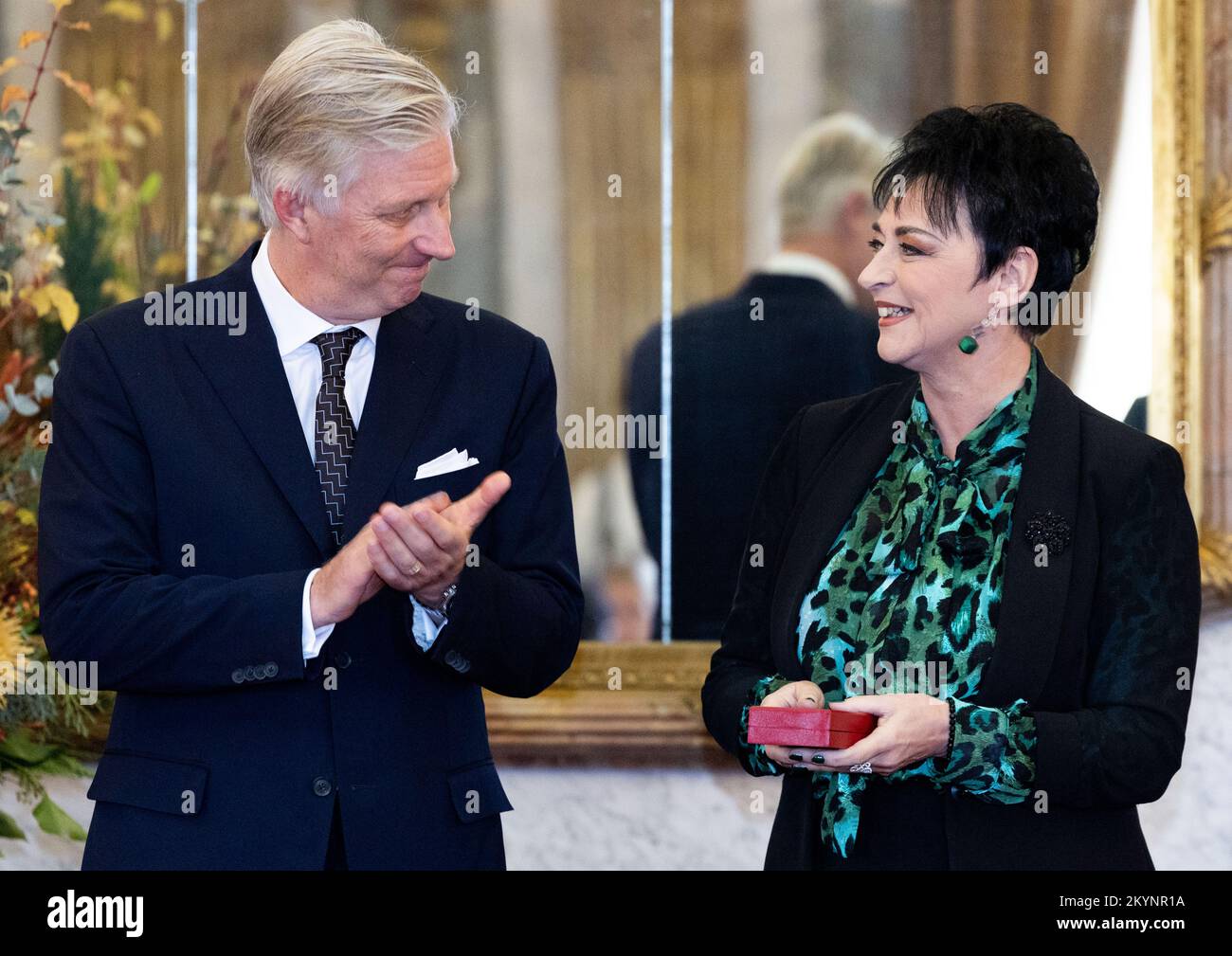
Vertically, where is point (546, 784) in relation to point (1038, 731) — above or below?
below

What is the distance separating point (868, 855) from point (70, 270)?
106 inches

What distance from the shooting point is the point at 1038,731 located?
2.13 meters

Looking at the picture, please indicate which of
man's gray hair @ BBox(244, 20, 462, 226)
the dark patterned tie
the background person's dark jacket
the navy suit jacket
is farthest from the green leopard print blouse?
the background person's dark jacket

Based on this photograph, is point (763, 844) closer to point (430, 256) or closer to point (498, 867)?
point (498, 867)

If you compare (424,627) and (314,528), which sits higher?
(314,528)

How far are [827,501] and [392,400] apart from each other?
661mm

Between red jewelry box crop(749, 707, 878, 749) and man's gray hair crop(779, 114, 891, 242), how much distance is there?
2191 mm

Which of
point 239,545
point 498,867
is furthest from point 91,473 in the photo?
point 498,867

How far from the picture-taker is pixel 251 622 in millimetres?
2027

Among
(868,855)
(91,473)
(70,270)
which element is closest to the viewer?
(91,473)

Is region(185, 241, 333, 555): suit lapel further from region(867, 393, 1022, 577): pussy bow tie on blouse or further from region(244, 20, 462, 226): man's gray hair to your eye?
region(867, 393, 1022, 577): pussy bow tie on blouse
